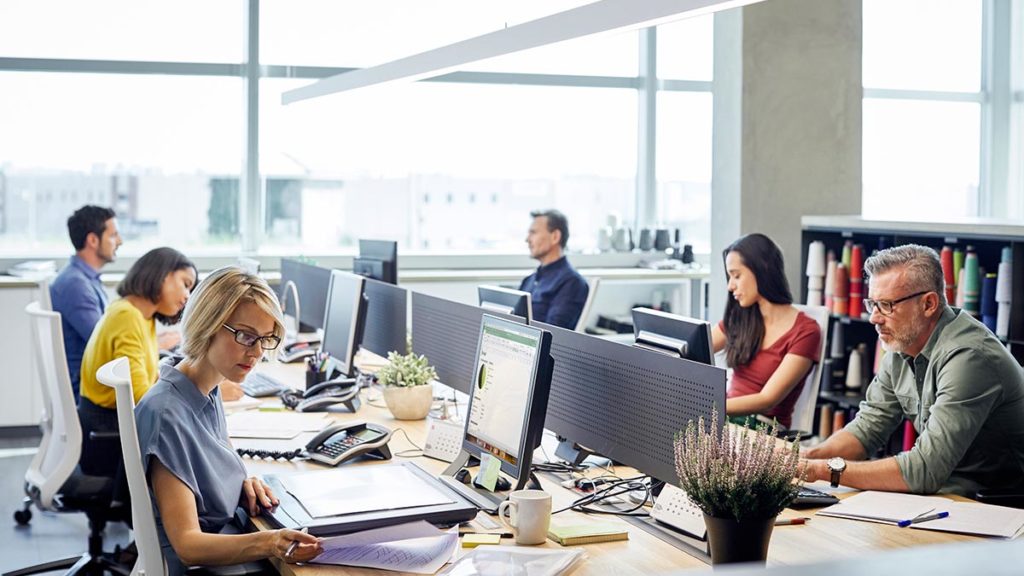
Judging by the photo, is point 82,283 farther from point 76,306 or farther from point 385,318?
point 385,318

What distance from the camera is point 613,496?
248cm

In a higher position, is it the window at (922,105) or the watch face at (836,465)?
the window at (922,105)

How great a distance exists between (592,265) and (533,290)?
2088 millimetres

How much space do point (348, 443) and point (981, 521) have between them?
162 centimetres

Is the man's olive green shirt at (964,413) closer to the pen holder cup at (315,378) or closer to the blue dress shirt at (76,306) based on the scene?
the pen holder cup at (315,378)

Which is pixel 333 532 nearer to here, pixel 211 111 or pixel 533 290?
pixel 533 290

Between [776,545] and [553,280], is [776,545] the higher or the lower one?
the lower one

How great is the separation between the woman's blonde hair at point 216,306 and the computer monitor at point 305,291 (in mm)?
2271

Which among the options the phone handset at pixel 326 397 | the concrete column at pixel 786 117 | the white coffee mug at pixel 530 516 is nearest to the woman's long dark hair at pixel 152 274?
the phone handset at pixel 326 397

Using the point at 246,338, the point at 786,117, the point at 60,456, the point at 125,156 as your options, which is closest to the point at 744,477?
the point at 246,338

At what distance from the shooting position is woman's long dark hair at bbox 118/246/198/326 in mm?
3686

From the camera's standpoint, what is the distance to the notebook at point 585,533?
2152 millimetres

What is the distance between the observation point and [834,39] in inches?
209

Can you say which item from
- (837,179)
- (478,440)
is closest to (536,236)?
(837,179)
